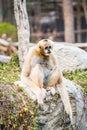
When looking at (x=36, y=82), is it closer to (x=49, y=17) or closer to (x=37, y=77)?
(x=37, y=77)

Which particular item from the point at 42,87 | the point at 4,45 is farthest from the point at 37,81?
the point at 4,45

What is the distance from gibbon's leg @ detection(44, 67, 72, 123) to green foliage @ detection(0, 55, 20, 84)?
3.11 ft

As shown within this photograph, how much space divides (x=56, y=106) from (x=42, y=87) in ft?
2.22

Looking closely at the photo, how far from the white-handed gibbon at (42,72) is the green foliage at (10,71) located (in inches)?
29.3

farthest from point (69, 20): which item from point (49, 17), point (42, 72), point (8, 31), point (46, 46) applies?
point (46, 46)

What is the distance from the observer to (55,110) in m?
12.3

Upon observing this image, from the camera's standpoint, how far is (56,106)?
40.3 ft

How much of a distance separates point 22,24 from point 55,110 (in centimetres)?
408

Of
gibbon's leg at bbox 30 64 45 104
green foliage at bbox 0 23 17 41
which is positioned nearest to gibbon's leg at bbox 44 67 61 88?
gibbon's leg at bbox 30 64 45 104

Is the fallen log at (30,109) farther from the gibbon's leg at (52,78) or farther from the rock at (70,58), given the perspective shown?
the rock at (70,58)

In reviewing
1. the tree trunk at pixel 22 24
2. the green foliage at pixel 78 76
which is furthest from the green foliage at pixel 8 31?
the green foliage at pixel 78 76

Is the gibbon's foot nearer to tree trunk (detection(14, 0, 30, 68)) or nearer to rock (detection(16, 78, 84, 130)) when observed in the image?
rock (detection(16, 78, 84, 130))

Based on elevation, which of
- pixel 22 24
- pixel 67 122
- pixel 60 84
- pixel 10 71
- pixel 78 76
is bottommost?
pixel 67 122

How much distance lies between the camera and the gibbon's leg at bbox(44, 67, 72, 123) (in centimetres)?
1204
